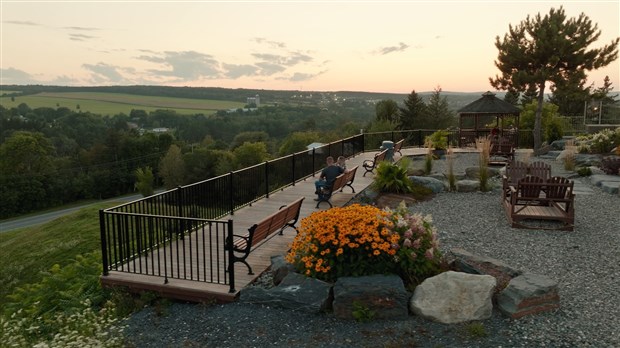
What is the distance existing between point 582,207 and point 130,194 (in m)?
77.3

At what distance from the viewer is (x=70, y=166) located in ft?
248

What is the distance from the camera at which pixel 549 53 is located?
21531 mm

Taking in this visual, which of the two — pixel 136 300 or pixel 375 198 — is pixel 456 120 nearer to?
pixel 375 198

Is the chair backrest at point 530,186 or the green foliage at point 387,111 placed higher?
the green foliage at point 387,111

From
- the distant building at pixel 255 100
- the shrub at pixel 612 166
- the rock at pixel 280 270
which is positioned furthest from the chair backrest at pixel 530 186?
the distant building at pixel 255 100

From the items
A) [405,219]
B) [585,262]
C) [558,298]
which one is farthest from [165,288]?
[585,262]

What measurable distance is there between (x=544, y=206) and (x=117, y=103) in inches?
6624

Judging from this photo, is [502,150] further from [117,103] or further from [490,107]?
[117,103]

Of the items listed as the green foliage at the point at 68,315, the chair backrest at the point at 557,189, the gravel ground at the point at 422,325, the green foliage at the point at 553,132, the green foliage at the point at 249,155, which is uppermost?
the green foliage at the point at 553,132

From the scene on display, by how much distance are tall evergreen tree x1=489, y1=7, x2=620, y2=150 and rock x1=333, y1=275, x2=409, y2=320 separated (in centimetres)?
2007

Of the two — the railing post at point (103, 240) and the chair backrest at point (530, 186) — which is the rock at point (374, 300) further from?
the chair backrest at point (530, 186)

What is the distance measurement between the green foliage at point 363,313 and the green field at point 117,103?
13377cm

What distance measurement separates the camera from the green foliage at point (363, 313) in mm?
4879

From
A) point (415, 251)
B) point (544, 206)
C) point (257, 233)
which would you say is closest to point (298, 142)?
point (544, 206)
